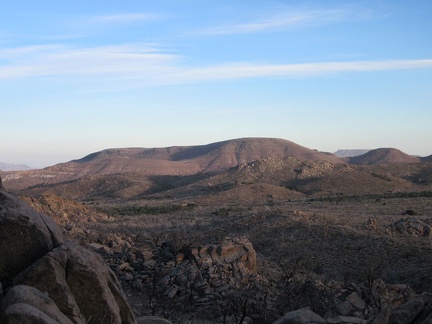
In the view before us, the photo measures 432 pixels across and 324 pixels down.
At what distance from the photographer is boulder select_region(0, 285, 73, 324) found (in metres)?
5.57

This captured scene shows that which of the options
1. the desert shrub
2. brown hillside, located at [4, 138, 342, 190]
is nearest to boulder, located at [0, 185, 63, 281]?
the desert shrub

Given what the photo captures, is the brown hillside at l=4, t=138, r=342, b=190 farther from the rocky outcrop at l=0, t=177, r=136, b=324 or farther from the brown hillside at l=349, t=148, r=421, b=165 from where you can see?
the rocky outcrop at l=0, t=177, r=136, b=324

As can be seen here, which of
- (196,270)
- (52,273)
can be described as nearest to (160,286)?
(196,270)

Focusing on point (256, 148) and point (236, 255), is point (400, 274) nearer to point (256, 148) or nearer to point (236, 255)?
point (236, 255)

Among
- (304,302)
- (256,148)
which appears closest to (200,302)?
(304,302)

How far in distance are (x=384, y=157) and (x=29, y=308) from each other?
5156 inches

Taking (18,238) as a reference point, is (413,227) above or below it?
below

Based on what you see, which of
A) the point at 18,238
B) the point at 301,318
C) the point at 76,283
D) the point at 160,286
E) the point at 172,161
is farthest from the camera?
the point at 172,161

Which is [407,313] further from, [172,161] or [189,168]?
[172,161]

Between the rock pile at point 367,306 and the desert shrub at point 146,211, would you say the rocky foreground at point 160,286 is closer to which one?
the rock pile at point 367,306

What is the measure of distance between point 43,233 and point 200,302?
6258mm

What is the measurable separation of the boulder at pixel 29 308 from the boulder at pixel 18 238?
42.7 inches

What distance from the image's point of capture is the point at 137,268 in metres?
15.7

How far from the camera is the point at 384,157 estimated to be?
12888cm
